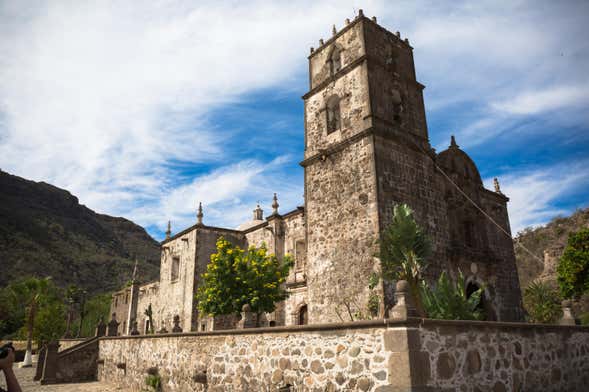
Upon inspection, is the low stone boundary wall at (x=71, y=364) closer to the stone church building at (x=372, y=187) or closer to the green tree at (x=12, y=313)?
the stone church building at (x=372, y=187)

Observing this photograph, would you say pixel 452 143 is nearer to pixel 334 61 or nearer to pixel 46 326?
pixel 334 61

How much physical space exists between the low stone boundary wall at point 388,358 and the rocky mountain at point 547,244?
110ft

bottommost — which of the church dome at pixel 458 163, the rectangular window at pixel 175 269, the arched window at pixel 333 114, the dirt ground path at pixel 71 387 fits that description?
the dirt ground path at pixel 71 387

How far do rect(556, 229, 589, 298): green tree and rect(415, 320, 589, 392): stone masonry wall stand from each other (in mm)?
13905

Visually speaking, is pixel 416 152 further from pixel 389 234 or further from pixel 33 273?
pixel 33 273

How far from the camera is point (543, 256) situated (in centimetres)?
4394

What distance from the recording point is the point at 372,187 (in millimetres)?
15477

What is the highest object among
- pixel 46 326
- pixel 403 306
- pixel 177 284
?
A: pixel 177 284

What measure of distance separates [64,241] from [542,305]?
77.2 meters

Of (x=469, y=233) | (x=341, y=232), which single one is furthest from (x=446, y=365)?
(x=469, y=233)

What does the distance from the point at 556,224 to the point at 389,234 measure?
40.5m

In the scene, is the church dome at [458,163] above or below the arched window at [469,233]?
above

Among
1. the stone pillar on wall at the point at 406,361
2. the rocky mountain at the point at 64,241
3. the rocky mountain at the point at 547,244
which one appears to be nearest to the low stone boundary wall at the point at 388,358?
the stone pillar on wall at the point at 406,361

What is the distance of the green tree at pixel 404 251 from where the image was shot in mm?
13070
